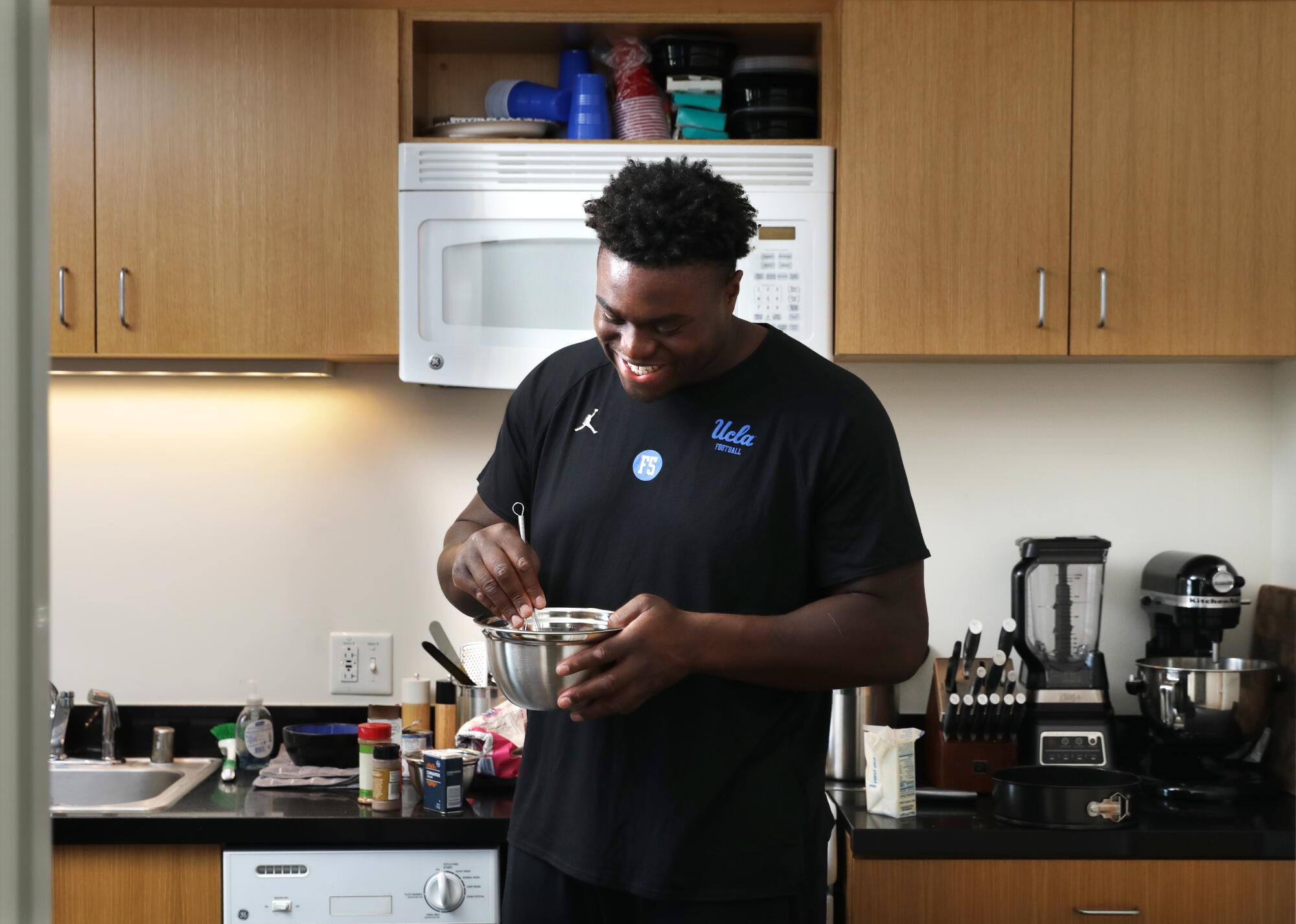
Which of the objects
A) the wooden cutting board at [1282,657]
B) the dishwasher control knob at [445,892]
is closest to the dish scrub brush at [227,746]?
the dishwasher control knob at [445,892]

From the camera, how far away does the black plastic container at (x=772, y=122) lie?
2320 millimetres

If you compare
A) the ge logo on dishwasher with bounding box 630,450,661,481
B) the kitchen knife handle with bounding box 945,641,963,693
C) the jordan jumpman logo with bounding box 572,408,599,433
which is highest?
the jordan jumpman logo with bounding box 572,408,599,433

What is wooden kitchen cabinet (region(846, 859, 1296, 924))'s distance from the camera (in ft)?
6.47

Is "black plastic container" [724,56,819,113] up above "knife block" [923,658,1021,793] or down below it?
above

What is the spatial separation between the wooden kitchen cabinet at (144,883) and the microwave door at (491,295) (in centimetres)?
88

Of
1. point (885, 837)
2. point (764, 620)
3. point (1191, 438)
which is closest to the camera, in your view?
point (764, 620)

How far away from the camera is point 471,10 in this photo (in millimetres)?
2297

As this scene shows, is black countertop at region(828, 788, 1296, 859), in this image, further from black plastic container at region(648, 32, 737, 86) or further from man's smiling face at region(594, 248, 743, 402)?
black plastic container at region(648, 32, 737, 86)

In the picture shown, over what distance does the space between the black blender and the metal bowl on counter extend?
50.6 inches

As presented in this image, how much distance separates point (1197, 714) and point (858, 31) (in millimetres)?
1335

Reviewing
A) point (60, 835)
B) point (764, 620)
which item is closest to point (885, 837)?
point (764, 620)

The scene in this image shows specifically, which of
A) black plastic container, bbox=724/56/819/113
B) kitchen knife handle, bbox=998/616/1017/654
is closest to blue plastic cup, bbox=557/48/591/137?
black plastic container, bbox=724/56/819/113

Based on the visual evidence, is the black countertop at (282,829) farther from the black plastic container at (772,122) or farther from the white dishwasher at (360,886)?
the black plastic container at (772,122)

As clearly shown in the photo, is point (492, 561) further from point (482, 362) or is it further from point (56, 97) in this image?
point (56, 97)
